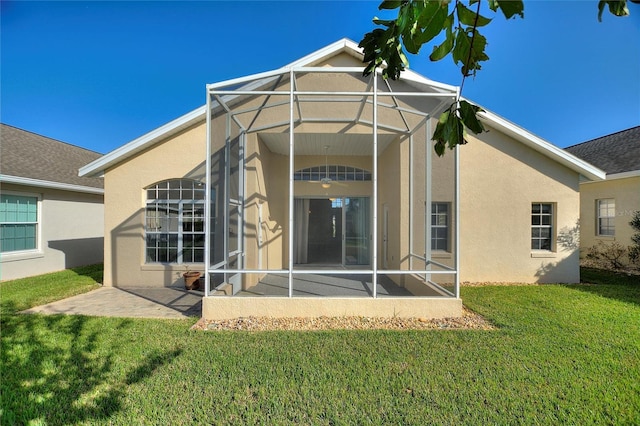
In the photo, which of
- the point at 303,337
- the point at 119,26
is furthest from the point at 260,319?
the point at 119,26

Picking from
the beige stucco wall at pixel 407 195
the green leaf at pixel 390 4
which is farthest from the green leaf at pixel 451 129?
the beige stucco wall at pixel 407 195

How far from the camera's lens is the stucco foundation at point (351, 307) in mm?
5773

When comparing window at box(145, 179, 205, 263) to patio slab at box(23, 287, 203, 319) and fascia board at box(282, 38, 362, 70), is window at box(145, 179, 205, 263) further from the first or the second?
fascia board at box(282, 38, 362, 70)

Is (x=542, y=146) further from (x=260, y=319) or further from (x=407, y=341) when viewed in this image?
(x=260, y=319)

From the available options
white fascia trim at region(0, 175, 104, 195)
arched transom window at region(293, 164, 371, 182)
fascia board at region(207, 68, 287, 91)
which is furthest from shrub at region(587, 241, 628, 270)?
white fascia trim at region(0, 175, 104, 195)

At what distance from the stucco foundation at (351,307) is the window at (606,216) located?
10.4m

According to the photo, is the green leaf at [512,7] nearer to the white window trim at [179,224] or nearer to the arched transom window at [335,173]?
the white window trim at [179,224]

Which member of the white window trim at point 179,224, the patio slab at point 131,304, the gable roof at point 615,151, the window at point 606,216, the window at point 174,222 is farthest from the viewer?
the window at point 606,216

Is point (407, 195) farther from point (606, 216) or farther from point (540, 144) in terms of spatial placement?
point (606, 216)

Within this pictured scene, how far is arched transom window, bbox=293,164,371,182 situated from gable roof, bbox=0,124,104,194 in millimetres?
8623

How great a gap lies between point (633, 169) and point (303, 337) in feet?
42.9

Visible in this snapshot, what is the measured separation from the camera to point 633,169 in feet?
34.1

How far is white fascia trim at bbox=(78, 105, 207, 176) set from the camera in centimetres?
831

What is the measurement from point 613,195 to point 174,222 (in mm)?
15840
